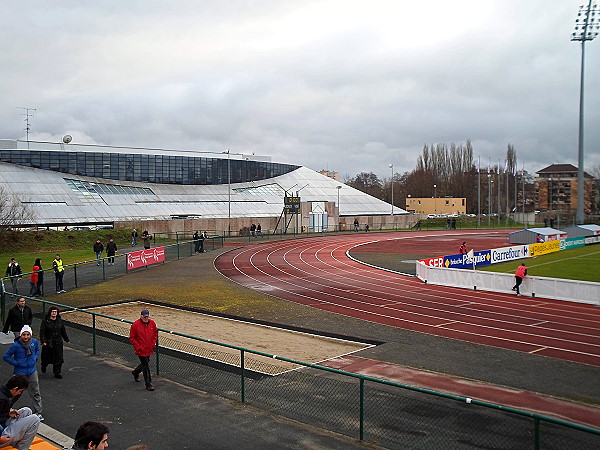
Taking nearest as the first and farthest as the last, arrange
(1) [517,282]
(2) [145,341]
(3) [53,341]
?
(2) [145,341] < (3) [53,341] < (1) [517,282]

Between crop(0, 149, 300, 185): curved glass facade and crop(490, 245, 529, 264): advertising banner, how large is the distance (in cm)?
3418

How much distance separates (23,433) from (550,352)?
46.6ft

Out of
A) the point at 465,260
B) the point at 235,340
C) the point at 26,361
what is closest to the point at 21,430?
the point at 26,361

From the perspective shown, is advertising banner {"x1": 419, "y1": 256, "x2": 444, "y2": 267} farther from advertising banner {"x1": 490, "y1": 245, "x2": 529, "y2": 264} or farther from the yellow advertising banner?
the yellow advertising banner

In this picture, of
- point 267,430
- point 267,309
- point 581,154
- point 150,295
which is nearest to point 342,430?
point 267,430

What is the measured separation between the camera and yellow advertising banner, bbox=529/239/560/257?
41.9 m

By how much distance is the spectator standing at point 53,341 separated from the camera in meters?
11.8

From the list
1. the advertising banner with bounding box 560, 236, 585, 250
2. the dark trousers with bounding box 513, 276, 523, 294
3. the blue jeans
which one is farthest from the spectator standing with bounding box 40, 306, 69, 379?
the advertising banner with bounding box 560, 236, 585, 250

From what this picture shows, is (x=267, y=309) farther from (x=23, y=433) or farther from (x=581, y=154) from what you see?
(x=581, y=154)

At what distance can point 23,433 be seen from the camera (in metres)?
6.51

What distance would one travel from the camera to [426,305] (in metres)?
23.2

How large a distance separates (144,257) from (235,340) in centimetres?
1963

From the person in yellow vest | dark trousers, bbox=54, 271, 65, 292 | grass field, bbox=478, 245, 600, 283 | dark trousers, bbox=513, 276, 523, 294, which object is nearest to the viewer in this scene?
the person in yellow vest

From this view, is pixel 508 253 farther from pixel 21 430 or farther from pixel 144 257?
pixel 21 430
